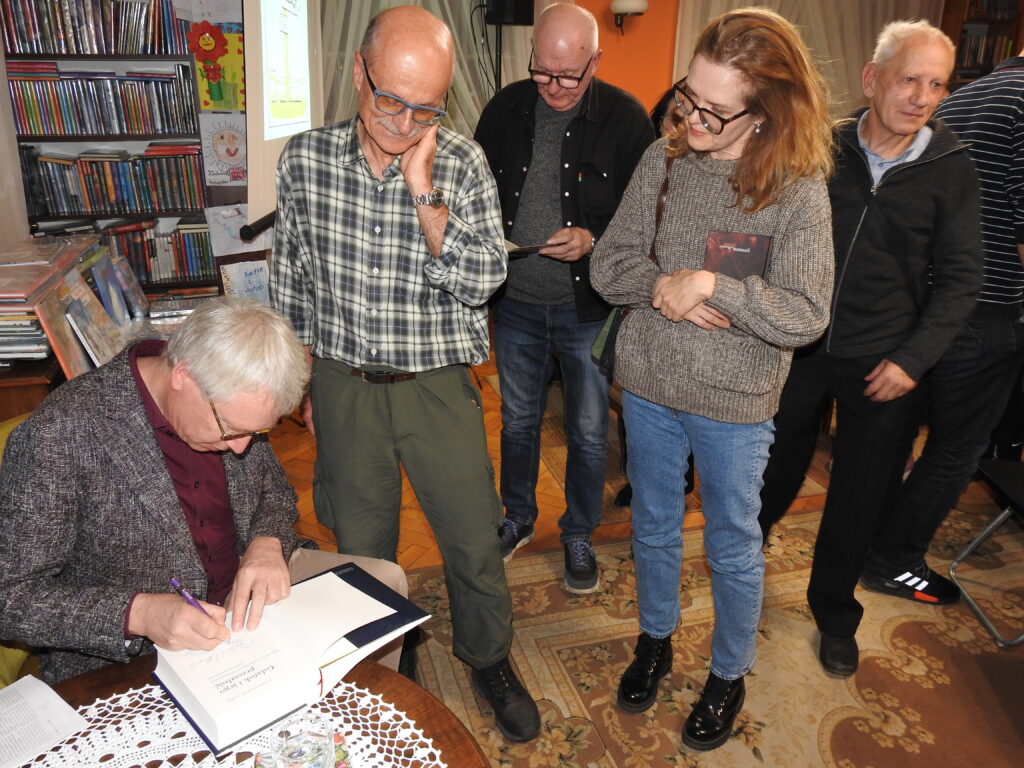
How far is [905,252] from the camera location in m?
1.81

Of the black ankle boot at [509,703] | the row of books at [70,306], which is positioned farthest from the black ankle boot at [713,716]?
the row of books at [70,306]

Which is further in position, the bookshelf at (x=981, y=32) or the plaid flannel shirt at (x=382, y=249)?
the bookshelf at (x=981, y=32)

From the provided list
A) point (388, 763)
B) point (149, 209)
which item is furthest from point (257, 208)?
point (388, 763)

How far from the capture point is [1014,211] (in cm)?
203

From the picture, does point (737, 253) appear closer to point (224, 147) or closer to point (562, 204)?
point (562, 204)

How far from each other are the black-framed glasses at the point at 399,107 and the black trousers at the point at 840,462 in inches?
43.8

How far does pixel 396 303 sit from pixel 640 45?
453cm

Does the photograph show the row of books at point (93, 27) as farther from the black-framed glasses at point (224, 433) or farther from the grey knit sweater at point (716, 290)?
the black-framed glasses at point (224, 433)

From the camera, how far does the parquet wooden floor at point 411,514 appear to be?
106 inches

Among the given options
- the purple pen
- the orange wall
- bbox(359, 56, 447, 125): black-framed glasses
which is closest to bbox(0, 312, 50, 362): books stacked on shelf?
the purple pen

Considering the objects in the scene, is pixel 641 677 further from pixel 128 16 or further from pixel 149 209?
pixel 128 16

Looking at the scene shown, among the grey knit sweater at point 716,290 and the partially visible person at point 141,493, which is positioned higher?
the grey knit sweater at point 716,290

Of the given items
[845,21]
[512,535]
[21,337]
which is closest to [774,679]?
[512,535]

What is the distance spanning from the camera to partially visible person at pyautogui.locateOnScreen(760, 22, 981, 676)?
1756 mm
